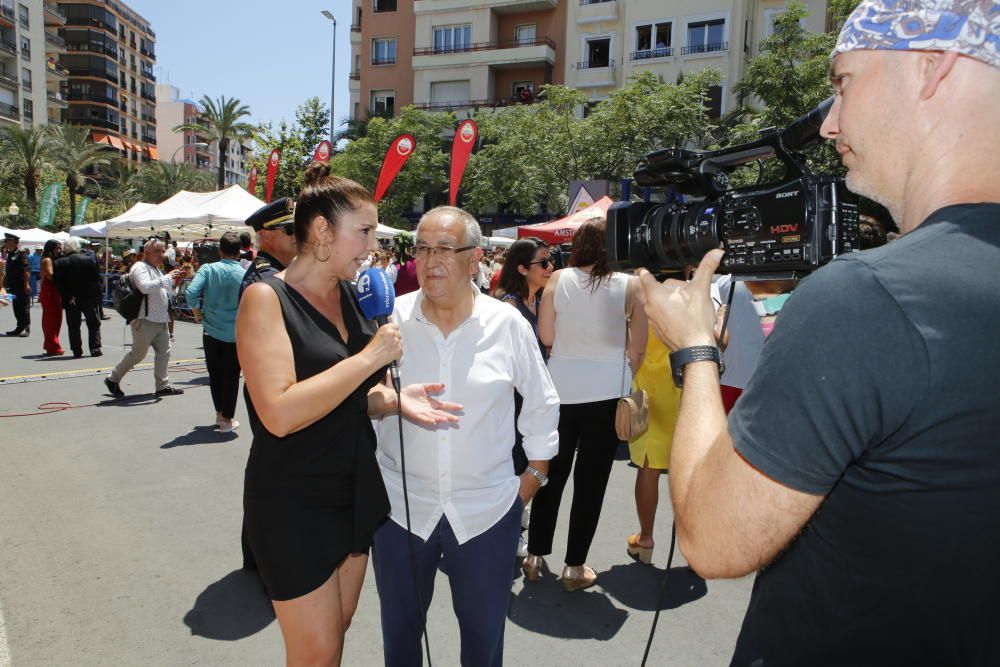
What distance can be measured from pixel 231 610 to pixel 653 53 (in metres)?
33.8

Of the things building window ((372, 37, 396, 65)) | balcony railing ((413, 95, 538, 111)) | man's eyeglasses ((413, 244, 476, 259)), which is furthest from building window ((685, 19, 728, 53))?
man's eyeglasses ((413, 244, 476, 259))

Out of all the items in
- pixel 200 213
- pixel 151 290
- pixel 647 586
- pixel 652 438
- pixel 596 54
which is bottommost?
pixel 647 586

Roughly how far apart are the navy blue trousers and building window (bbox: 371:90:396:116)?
42.1 m

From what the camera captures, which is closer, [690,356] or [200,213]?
[690,356]

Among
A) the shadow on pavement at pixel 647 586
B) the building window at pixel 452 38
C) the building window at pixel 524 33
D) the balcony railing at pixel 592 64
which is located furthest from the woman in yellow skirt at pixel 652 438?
the building window at pixel 452 38

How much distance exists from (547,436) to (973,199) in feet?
6.25

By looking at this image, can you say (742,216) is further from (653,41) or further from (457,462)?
(653,41)

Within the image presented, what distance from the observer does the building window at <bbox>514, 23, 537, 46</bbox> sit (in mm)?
39062

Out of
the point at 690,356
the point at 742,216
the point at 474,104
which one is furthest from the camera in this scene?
the point at 474,104

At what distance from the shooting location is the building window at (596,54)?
35.1 metres

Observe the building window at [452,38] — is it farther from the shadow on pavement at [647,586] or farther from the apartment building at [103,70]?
the apartment building at [103,70]

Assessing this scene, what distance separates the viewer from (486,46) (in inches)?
1513

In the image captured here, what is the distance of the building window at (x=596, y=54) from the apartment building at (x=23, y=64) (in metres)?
42.5

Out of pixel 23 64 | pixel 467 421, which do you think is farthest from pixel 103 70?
pixel 467 421
